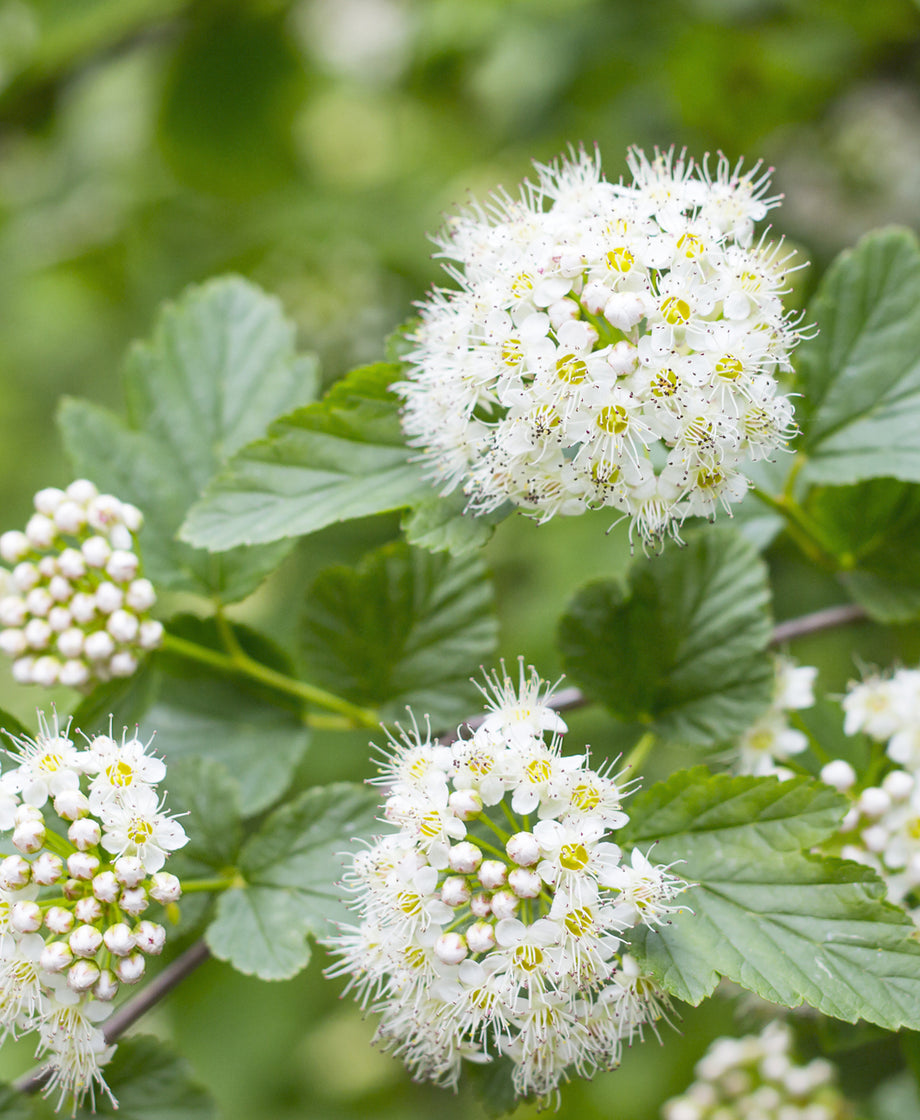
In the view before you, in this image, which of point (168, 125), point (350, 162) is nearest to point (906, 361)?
Answer: point (168, 125)

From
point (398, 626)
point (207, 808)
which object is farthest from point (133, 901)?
point (398, 626)

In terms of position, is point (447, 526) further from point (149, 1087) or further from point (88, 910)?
point (149, 1087)

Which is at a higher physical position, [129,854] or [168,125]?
[168,125]

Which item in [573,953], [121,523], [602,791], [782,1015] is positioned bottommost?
[782,1015]

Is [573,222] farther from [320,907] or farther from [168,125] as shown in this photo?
[168,125]

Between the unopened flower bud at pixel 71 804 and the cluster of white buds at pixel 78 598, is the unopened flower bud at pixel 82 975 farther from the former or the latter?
the cluster of white buds at pixel 78 598

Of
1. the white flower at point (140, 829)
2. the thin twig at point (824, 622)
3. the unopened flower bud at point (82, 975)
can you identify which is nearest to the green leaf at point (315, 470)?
the white flower at point (140, 829)
